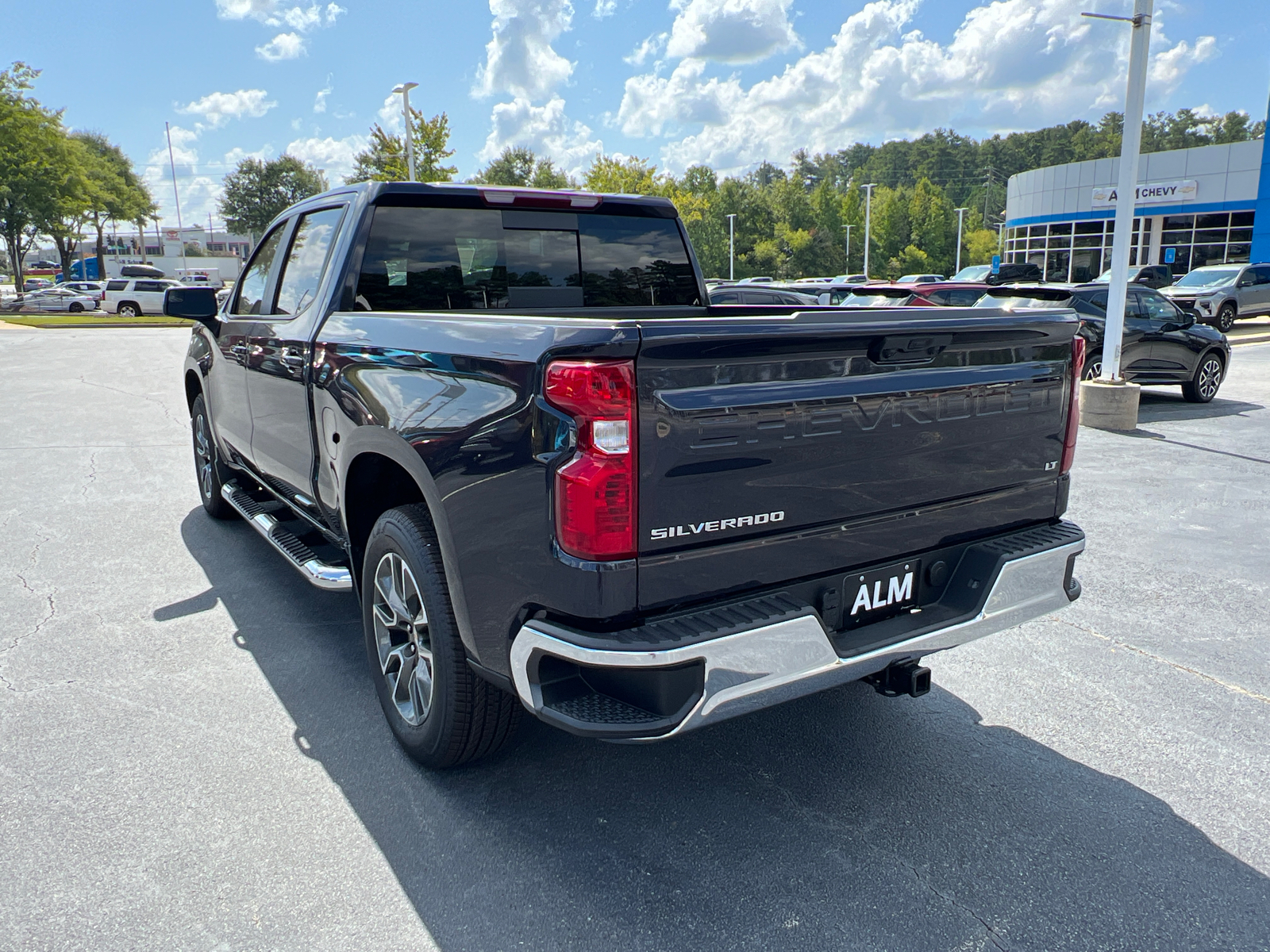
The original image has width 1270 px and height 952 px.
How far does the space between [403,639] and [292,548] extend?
1.17 meters

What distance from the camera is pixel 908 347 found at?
9.09ft

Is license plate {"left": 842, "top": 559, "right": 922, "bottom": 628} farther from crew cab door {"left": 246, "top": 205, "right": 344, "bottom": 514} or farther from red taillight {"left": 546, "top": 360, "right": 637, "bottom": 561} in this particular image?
crew cab door {"left": 246, "top": 205, "right": 344, "bottom": 514}

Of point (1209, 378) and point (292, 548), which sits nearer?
point (292, 548)

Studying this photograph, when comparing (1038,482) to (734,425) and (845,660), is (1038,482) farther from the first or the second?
(734,425)

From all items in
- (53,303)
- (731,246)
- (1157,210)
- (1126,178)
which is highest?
(1157,210)

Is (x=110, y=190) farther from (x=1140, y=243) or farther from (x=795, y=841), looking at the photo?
(x=795, y=841)

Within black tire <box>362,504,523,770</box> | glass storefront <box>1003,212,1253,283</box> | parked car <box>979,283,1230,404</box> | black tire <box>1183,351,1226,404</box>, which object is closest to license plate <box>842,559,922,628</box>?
black tire <box>362,504,523,770</box>

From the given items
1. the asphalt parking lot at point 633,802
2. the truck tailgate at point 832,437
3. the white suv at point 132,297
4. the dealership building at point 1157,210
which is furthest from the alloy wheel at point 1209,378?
the white suv at point 132,297

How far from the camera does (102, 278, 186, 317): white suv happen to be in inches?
1510

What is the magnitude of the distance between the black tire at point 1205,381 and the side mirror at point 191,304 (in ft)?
38.8

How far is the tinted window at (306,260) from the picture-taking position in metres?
4.23

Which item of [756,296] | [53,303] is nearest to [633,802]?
[756,296]

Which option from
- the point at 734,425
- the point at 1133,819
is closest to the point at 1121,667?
the point at 1133,819

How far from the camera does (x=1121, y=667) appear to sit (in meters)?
4.16
